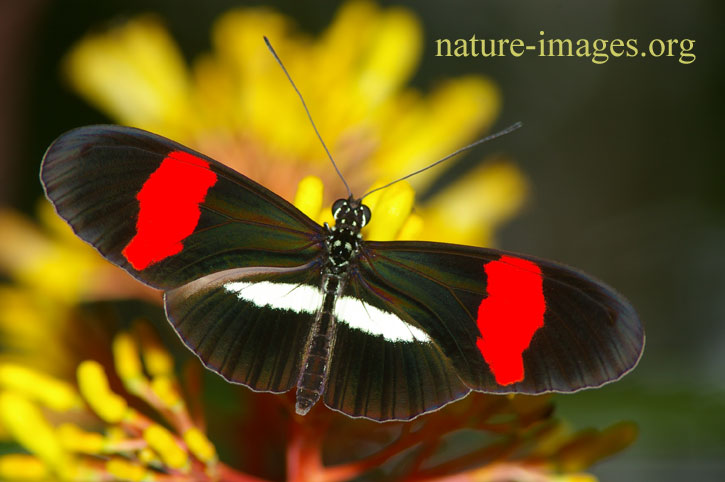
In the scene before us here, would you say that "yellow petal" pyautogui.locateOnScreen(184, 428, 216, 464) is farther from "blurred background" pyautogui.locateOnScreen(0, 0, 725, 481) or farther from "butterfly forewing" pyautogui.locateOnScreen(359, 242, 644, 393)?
"blurred background" pyautogui.locateOnScreen(0, 0, 725, 481)

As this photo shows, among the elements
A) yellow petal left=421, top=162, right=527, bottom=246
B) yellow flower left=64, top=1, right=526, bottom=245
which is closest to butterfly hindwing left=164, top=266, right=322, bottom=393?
yellow flower left=64, top=1, right=526, bottom=245

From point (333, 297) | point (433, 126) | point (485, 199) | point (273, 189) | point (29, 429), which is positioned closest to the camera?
point (29, 429)

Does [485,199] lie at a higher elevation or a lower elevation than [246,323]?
higher

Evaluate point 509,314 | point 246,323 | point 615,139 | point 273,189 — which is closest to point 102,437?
point 246,323

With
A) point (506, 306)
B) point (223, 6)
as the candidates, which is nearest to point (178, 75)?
point (506, 306)

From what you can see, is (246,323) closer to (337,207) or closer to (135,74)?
(337,207)

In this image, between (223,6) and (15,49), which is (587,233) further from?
(15,49)
